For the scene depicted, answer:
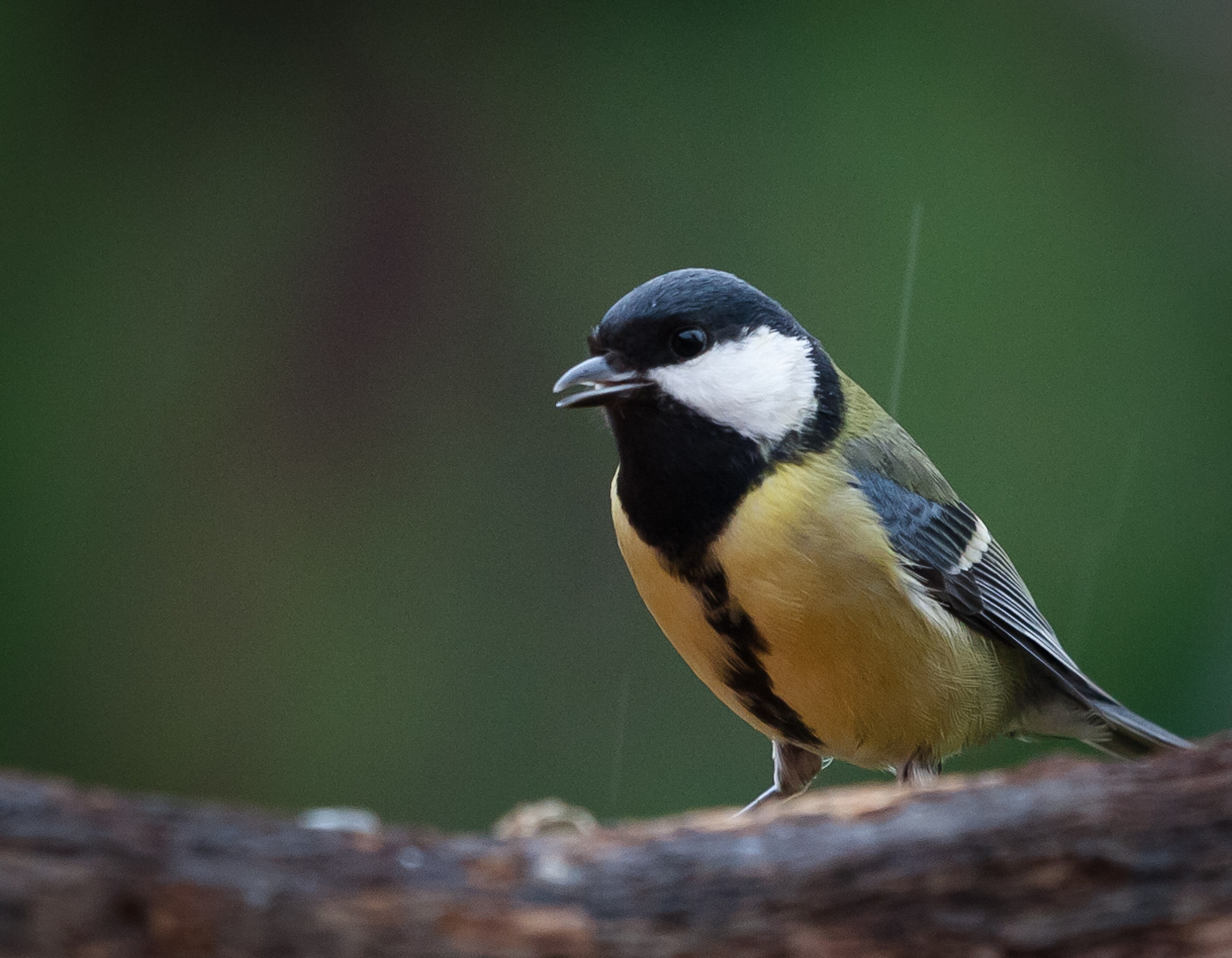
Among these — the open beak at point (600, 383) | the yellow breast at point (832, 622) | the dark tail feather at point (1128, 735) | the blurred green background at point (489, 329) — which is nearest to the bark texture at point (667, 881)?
the yellow breast at point (832, 622)

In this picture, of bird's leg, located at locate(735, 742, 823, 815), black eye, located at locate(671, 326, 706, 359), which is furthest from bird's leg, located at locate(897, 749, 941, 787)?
black eye, located at locate(671, 326, 706, 359)

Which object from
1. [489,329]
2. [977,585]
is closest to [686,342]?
[977,585]

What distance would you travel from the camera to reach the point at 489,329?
9.00 feet

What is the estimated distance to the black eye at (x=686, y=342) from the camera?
1.34m

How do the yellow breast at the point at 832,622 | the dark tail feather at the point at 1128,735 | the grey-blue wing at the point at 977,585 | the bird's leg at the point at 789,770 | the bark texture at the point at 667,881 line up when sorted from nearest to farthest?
the bark texture at the point at 667,881
the yellow breast at the point at 832,622
the grey-blue wing at the point at 977,585
the dark tail feather at the point at 1128,735
the bird's leg at the point at 789,770

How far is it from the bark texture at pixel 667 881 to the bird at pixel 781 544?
0.50 m

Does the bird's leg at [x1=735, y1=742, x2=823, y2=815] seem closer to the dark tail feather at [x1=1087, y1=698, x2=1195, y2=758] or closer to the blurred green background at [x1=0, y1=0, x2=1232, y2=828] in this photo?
the dark tail feather at [x1=1087, y1=698, x2=1195, y2=758]

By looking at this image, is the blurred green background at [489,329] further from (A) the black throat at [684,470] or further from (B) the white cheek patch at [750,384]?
(A) the black throat at [684,470]

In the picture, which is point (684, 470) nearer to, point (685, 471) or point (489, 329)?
point (685, 471)

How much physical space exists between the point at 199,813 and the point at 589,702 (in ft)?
6.30

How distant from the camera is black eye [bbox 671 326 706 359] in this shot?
1344mm

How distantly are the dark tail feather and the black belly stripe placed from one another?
41cm

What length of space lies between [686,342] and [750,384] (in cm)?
9

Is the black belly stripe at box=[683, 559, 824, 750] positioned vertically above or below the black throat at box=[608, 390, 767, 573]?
below
